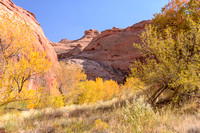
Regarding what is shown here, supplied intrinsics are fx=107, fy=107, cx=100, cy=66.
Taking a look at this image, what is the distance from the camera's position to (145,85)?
746 centimetres

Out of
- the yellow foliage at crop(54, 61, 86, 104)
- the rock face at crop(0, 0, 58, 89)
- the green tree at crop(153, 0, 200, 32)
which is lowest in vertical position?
the yellow foliage at crop(54, 61, 86, 104)

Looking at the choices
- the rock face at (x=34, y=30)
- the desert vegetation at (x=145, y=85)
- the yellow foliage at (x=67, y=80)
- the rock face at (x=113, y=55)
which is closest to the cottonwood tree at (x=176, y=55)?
the desert vegetation at (x=145, y=85)

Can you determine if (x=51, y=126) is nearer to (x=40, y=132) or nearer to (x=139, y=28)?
(x=40, y=132)

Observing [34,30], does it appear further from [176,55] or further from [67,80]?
[176,55]

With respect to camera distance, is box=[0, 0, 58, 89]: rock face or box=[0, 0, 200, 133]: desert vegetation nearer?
box=[0, 0, 200, 133]: desert vegetation

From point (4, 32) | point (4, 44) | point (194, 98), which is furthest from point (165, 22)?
point (4, 44)

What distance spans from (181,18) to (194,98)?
16.9 ft

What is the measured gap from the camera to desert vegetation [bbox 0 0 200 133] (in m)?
3.48

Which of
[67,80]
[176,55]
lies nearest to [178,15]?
[176,55]

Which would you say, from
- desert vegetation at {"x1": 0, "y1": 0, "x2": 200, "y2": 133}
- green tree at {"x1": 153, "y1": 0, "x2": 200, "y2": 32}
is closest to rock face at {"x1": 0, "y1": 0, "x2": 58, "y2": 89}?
desert vegetation at {"x1": 0, "y1": 0, "x2": 200, "y2": 133}

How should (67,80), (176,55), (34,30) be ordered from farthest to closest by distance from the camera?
1. (34,30)
2. (67,80)
3. (176,55)

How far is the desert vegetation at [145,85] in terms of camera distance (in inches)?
137

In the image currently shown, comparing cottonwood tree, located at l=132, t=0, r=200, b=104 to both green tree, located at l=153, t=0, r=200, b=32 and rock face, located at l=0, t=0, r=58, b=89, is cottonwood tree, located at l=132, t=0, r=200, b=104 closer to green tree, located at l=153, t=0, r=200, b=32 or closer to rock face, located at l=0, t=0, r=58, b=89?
green tree, located at l=153, t=0, r=200, b=32

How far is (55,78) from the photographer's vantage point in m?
19.0
